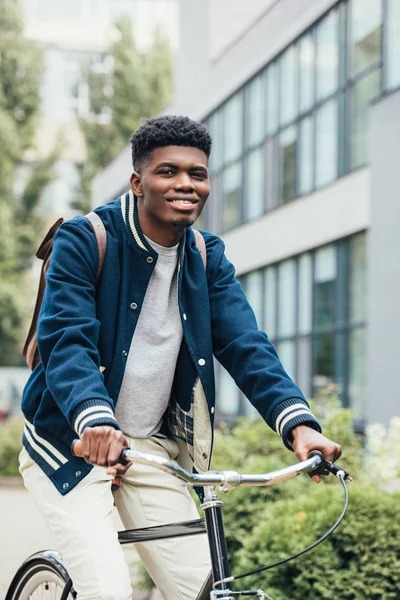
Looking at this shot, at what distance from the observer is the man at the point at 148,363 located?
3.28 metres

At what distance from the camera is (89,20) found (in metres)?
49.5

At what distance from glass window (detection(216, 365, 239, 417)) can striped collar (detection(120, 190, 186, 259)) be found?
1945 centimetres

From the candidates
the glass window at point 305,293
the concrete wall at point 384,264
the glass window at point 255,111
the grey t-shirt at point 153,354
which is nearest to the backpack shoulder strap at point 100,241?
the grey t-shirt at point 153,354

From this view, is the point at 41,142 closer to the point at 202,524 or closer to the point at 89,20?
the point at 89,20

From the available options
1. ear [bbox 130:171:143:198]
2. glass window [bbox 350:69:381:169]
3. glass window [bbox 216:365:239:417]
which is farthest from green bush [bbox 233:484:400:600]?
glass window [bbox 216:365:239:417]

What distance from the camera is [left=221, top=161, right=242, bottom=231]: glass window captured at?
23484 mm

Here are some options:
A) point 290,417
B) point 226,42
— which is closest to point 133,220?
point 290,417

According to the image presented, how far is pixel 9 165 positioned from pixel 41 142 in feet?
12.9

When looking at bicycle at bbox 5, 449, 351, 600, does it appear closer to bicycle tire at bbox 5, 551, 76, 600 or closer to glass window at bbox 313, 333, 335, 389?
bicycle tire at bbox 5, 551, 76, 600

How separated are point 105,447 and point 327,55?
56.0ft

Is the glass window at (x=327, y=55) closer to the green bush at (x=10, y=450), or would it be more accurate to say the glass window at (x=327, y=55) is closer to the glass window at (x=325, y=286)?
the glass window at (x=325, y=286)

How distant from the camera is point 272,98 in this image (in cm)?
2170

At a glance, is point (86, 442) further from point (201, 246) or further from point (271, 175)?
point (271, 175)

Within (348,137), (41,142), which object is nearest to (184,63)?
(348,137)
